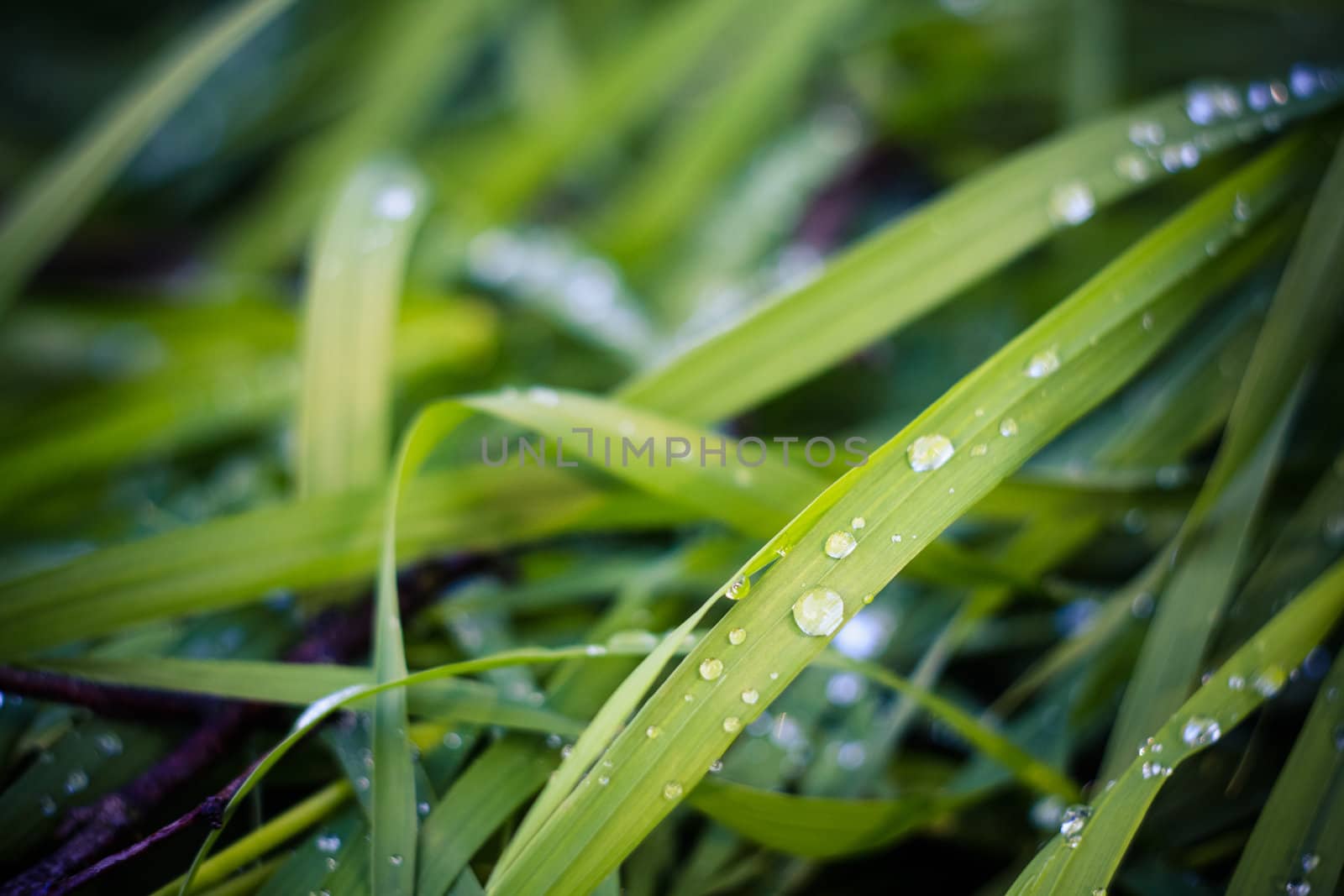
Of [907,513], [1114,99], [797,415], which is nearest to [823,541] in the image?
[907,513]

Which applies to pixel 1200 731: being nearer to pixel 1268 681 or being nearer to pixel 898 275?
pixel 1268 681

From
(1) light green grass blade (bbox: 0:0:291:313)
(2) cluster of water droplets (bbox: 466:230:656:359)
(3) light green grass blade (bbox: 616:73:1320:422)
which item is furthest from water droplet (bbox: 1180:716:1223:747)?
(1) light green grass blade (bbox: 0:0:291:313)

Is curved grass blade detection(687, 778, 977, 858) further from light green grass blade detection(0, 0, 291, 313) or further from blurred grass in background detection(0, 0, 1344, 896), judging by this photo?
light green grass blade detection(0, 0, 291, 313)

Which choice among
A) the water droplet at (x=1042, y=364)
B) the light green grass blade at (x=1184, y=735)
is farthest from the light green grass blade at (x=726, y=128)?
the light green grass blade at (x=1184, y=735)

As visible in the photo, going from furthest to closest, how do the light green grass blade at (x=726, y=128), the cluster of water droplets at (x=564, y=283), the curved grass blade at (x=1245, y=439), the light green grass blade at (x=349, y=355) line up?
the light green grass blade at (x=726, y=128) < the cluster of water droplets at (x=564, y=283) < the light green grass blade at (x=349, y=355) < the curved grass blade at (x=1245, y=439)

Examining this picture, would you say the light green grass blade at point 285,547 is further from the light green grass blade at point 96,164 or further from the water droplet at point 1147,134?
the water droplet at point 1147,134

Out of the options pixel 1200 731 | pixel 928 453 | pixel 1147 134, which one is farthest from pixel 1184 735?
pixel 1147 134

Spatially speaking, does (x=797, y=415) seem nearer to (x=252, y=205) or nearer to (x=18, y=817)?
(x=18, y=817)
